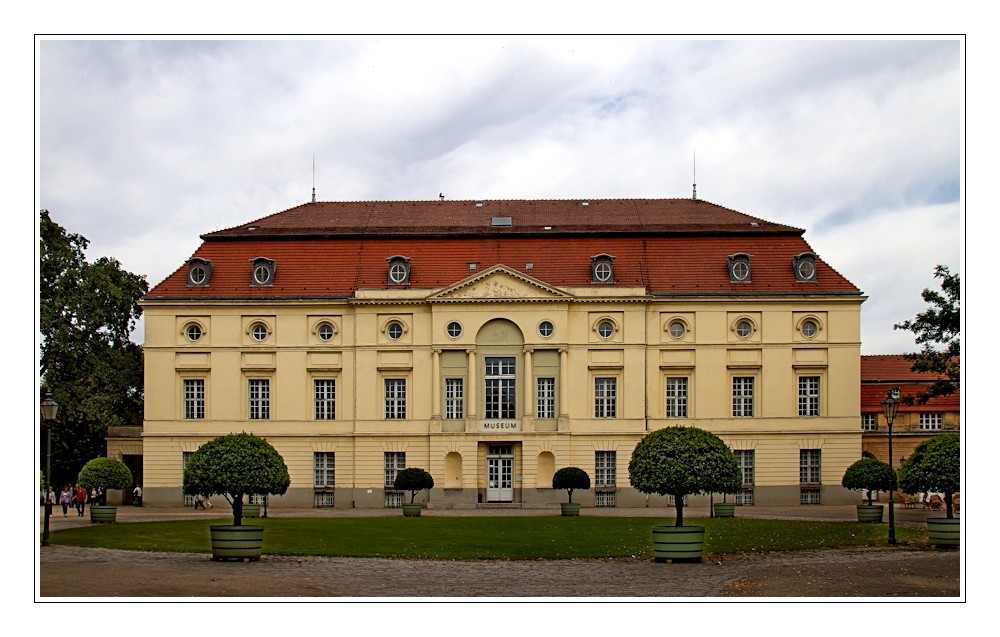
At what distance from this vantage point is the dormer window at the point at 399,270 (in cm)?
5809

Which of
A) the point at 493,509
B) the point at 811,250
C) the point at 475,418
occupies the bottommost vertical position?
the point at 493,509

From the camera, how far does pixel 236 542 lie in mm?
26969

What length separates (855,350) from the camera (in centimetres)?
5703

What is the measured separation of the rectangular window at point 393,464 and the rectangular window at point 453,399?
3093 millimetres

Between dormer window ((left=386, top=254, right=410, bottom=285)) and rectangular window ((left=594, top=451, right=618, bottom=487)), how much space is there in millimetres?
13133

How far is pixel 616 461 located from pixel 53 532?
28.8 metres

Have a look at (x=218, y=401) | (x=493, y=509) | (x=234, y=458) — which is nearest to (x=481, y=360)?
(x=493, y=509)

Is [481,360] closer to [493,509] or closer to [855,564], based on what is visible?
[493,509]

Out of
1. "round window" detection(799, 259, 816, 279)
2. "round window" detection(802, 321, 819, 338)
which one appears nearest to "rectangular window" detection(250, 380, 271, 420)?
"round window" detection(802, 321, 819, 338)

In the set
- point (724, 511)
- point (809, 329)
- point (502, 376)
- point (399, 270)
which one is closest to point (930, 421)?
point (809, 329)

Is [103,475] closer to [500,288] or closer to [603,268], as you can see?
[500,288]

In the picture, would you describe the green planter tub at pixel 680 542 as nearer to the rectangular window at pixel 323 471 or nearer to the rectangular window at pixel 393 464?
the rectangular window at pixel 393 464

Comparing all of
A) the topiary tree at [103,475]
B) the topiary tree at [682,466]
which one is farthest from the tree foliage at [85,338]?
the topiary tree at [682,466]

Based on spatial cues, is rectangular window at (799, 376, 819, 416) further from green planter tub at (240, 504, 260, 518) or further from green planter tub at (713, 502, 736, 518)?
green planter tub at (240, 504, 260, 518)
